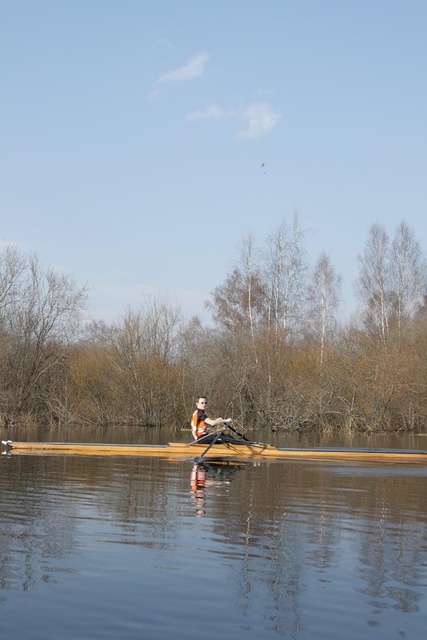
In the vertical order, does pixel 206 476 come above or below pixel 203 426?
below

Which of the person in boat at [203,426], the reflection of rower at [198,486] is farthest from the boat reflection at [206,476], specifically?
the person in boat at [203,426]

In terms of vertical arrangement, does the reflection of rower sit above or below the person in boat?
below

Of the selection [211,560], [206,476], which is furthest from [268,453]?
[211,560]

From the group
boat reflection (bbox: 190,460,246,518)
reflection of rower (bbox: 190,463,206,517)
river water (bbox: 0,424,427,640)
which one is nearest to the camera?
river water (bbox: 0,424,427,640)

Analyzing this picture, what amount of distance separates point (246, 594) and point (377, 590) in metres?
1.16

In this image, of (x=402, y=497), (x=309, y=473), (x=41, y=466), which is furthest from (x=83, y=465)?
(x=402, y=497)

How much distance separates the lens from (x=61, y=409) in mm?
36312

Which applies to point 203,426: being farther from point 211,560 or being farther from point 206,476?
point 211,560

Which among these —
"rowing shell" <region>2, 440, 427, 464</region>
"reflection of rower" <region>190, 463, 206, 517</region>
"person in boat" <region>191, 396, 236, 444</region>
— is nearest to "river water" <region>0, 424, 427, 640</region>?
"reflection of rower" <region>190, 463, 206, 517</region>

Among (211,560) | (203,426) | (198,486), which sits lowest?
(211,560)

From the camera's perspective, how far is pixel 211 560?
8.27m

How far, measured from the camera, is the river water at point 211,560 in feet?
21.2

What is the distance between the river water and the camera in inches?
254

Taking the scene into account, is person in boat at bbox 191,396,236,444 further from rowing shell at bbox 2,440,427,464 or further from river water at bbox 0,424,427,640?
river water at bbox 0,424,427,640
